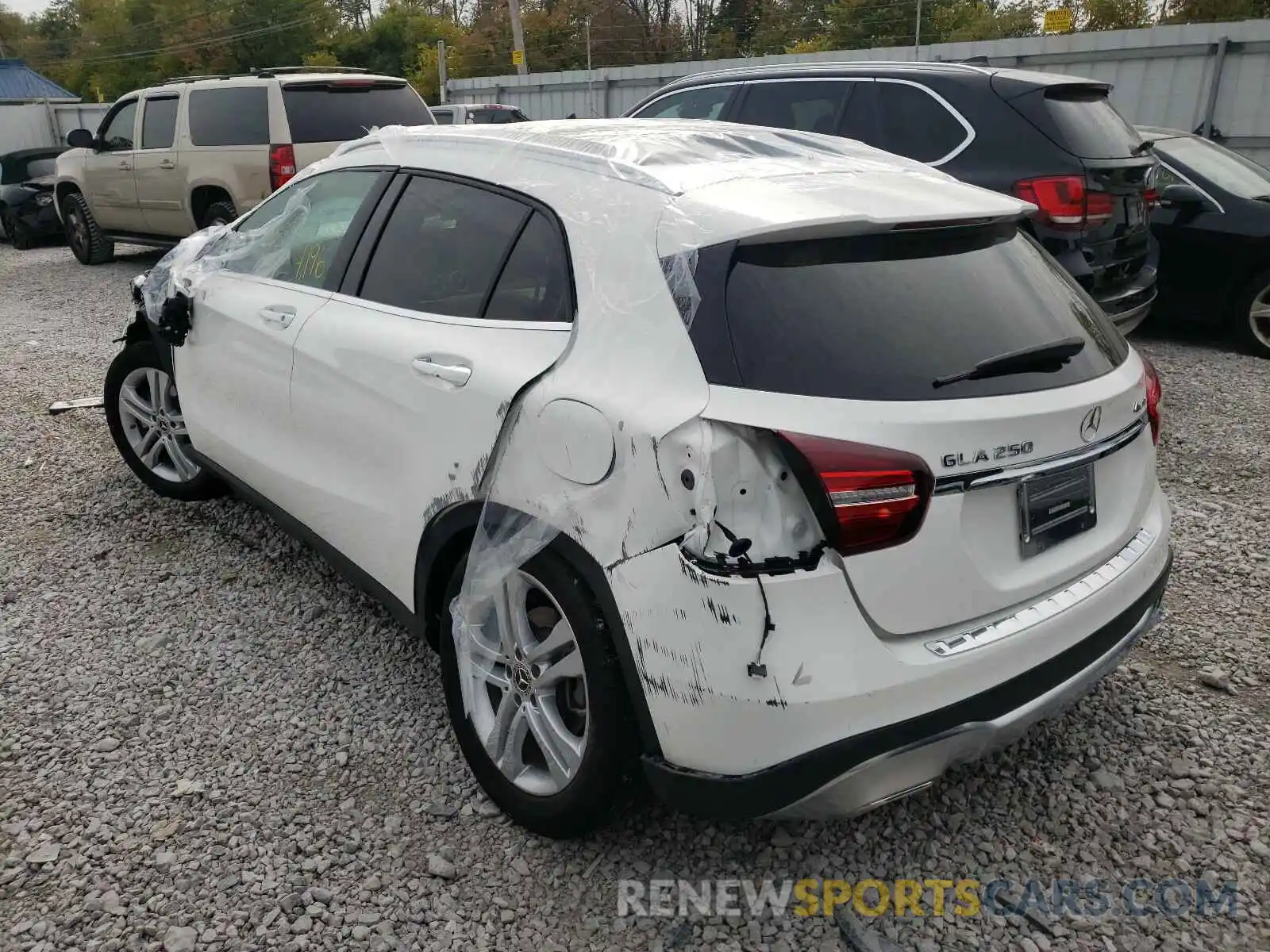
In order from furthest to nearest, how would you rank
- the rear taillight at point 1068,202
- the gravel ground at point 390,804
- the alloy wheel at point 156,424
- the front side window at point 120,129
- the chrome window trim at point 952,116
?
1. the front side window at point 120,129
2. the chrome window trim at point 952,116
3. the rear taillight at point 1068,202
4. the alloy wheel at point 156,424
5. the gravel ground at point 390,804

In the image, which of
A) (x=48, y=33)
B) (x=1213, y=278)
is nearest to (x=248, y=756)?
(x=1213, y=278)

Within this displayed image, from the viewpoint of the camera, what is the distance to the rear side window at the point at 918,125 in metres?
6.05

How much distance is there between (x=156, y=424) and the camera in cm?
448

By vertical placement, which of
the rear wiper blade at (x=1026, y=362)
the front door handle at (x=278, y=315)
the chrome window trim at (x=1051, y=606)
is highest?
the rear wiper blade at (x=1026, y=362)

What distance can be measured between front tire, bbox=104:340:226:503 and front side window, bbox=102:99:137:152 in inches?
305

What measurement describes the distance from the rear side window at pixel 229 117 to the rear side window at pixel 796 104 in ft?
16.0

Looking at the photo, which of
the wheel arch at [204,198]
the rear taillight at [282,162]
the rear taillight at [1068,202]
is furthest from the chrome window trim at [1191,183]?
the wheel arch at [204,198]

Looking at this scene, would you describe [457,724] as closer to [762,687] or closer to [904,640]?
[762,687]

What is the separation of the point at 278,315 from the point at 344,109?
6.90 m

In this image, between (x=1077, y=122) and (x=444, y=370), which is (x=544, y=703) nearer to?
(x=444, y=370)

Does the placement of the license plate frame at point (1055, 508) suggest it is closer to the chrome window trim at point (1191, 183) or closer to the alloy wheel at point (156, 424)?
the alloy wheel at point (156, 424)

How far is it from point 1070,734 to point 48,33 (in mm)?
89641

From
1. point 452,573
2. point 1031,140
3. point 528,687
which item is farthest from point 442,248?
point 1031,140

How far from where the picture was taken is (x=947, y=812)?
266cm
